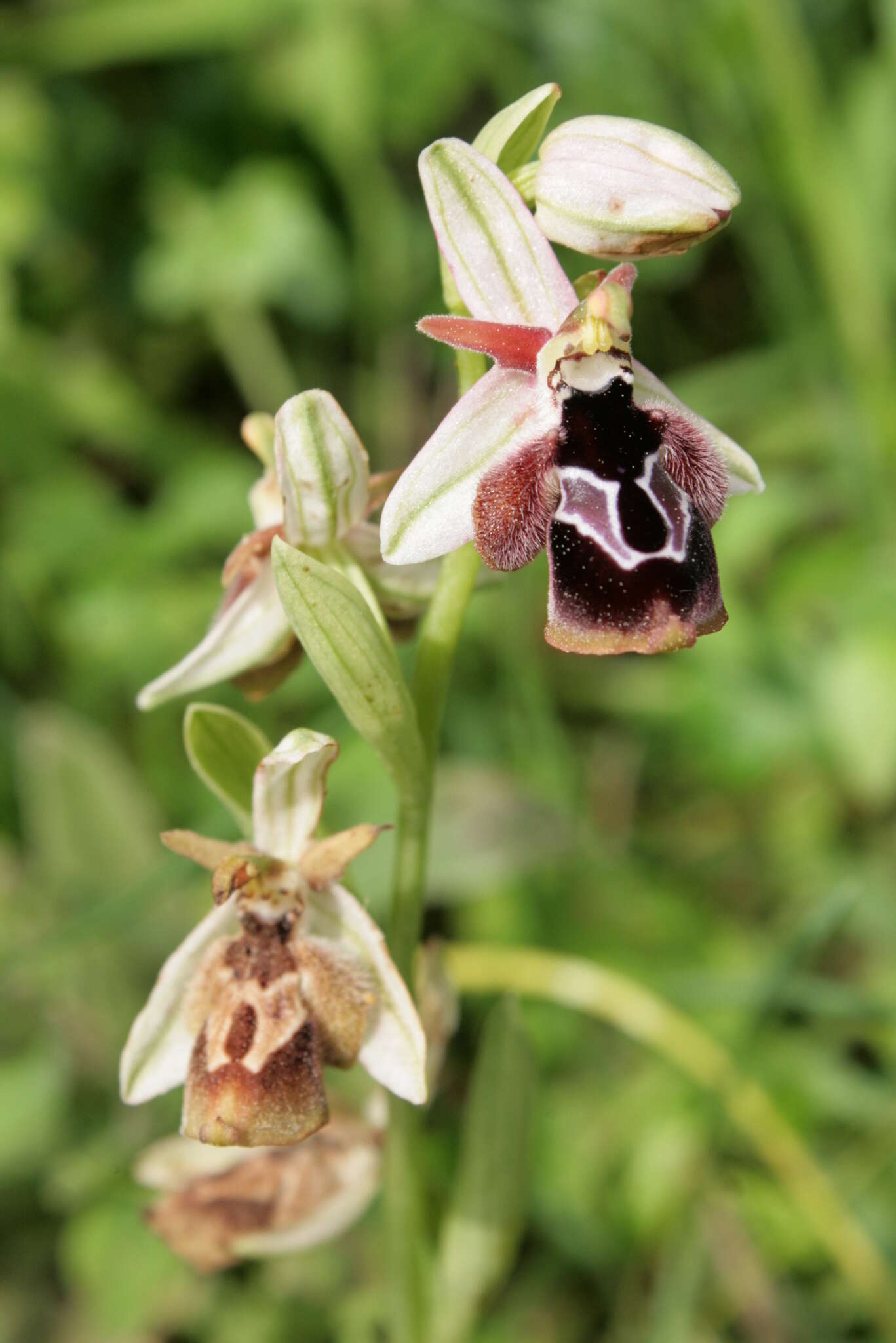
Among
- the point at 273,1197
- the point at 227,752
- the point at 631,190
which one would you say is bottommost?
the point at 273,1197

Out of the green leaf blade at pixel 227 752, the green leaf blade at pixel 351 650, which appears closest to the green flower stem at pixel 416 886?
the green leaf blade at pixel 351 650

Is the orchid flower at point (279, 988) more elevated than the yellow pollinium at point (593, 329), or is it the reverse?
the yellow pollinium at point (593, 329)

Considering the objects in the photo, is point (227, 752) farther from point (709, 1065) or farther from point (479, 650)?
point (479, 650)

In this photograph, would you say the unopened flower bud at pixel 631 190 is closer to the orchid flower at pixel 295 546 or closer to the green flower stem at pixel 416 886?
the green flower stem at pixel 416 886

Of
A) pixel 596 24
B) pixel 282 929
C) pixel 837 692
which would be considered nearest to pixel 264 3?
pixel 596 24

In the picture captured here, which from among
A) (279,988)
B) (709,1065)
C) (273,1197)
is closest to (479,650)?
(709,1065)

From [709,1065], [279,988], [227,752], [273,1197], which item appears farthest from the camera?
[709,1065]
